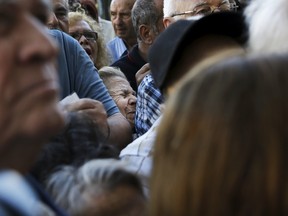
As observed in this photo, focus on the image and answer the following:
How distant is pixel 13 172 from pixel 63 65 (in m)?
1.96

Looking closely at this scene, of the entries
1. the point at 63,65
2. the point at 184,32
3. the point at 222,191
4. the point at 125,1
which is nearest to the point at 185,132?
the point at 222,191

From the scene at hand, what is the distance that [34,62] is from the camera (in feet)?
4.11

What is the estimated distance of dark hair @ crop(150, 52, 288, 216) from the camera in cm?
127

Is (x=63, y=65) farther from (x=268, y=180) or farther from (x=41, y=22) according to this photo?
(x=268, y=180)

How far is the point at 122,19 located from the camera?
6.33 meters

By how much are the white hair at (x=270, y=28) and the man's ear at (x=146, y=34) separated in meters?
2.74

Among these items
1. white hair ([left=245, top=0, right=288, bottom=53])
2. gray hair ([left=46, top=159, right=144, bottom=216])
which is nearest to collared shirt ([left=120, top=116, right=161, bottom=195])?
gray hair ([left=46, top=159, right=144, bottom=216])

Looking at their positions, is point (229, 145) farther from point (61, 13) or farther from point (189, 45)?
point (61, 13)

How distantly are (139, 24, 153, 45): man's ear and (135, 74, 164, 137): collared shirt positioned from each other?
1545 millimetres

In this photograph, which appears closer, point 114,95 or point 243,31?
point 243,31

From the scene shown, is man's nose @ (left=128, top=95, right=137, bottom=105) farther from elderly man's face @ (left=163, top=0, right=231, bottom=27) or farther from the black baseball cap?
the black baseball cap

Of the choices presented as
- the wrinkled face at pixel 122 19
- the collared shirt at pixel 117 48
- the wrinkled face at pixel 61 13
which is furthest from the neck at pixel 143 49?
the wrinkled face at pixel 122 19

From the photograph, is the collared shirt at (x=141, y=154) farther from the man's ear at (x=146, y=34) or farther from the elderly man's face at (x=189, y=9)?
the man's ear at (x=146, y=34)

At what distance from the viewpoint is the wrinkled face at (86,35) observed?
5.09 meters
